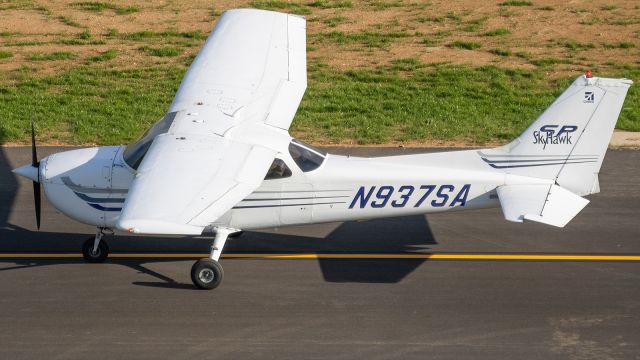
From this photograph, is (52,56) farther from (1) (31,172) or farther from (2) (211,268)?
(2) (211,268)

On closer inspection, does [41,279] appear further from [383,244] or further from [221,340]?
[383,244]

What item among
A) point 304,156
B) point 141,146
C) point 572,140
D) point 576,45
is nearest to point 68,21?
point 576,45

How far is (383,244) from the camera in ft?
51.0

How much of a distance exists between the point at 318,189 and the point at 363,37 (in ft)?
43.7

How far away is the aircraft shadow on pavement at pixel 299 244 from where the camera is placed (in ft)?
48.5

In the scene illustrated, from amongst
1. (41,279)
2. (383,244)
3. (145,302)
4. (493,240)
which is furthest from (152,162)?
(493,240)

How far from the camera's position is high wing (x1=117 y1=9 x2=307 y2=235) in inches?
467

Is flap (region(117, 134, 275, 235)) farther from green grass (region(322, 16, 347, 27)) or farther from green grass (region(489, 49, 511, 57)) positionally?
green grass (region(322, 16, 347, 27))

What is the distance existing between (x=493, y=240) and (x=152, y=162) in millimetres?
5632

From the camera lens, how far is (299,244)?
51.2 feet

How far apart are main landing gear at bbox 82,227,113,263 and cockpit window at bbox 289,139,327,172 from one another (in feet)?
9.77

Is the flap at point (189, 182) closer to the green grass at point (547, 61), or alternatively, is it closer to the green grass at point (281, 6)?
the green grass at point (547, 61)

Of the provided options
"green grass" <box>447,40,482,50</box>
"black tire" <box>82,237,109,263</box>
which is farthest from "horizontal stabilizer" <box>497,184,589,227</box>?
"green grass" <box>447,40,482,50</box>

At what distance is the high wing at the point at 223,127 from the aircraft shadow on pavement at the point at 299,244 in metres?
1.89
